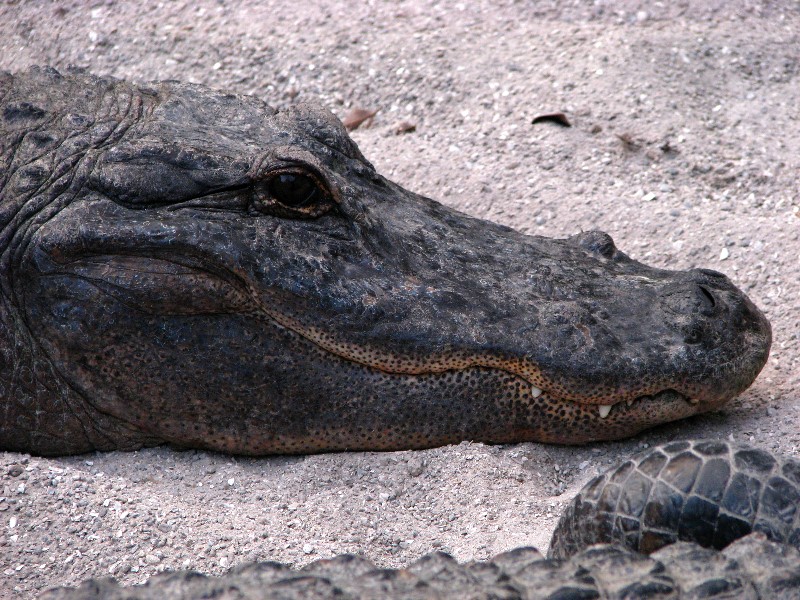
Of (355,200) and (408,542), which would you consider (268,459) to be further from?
(355,200)

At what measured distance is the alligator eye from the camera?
3.46m

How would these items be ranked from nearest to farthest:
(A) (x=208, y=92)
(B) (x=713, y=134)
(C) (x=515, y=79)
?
(A) (x=208, y=92), (B) (x=713, y=134), (C) (x=515, y=79)

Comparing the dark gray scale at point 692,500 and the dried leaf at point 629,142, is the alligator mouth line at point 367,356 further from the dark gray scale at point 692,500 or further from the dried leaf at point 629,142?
the dried leaf at point 629,142

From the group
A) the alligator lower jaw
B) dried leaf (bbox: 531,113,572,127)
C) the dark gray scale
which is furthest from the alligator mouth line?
dried leaf (bbox: 531,113,572,127)

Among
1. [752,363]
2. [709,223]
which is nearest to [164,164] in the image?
[752,363]

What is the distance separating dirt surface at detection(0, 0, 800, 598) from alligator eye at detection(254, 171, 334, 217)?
2.89 feet

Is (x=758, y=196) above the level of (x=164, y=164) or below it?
below

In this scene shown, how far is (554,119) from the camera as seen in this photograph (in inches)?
229

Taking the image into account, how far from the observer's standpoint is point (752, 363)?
3543 millimetres

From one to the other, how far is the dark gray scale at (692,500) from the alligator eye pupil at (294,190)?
54.9 inches

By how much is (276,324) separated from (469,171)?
8.03ft

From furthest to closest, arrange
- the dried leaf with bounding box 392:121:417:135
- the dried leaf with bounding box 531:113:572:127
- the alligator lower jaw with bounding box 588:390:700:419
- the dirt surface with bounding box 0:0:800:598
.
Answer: the dried leaf with bounding box 392:121:417:135, the dried leaf with bounding box 531:113:572:127, the alligator lower jaw with bounding box 588:390:700:419, the dirt surface with bounding box 0:0:800:598

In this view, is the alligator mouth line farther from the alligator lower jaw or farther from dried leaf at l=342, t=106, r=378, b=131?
dried leaf at l=342, t=106, r=378, b=131

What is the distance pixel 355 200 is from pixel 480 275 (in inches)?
20.5
